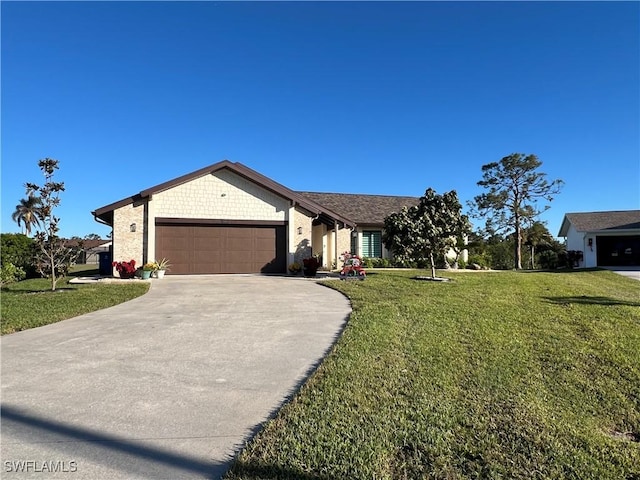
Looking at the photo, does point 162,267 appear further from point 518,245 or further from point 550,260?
point 518,245

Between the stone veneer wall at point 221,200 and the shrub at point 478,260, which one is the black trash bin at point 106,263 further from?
the shrub at point 478,260

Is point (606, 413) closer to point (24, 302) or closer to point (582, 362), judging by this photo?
point (582, 362)

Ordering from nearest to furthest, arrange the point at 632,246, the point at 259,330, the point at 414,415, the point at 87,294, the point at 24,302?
the point at 414,415
the point at 259,330
the point at 24,302
the point at 87,294
the point at 632,246

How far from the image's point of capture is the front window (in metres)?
23.9

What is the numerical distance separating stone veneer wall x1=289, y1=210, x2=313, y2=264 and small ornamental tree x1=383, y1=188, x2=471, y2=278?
436cm

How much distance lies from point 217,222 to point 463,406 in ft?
49.9

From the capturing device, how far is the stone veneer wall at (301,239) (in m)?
18.1

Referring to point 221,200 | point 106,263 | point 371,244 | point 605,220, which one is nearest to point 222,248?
point 221,200

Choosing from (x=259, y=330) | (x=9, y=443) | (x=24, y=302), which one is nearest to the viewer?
(x=9, y=443)

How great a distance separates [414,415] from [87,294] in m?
10.5

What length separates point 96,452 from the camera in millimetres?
3002

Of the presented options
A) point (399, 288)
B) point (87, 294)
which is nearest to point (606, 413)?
point (399, 288)

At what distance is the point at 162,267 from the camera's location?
16.1 m

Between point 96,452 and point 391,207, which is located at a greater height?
point 391,207
